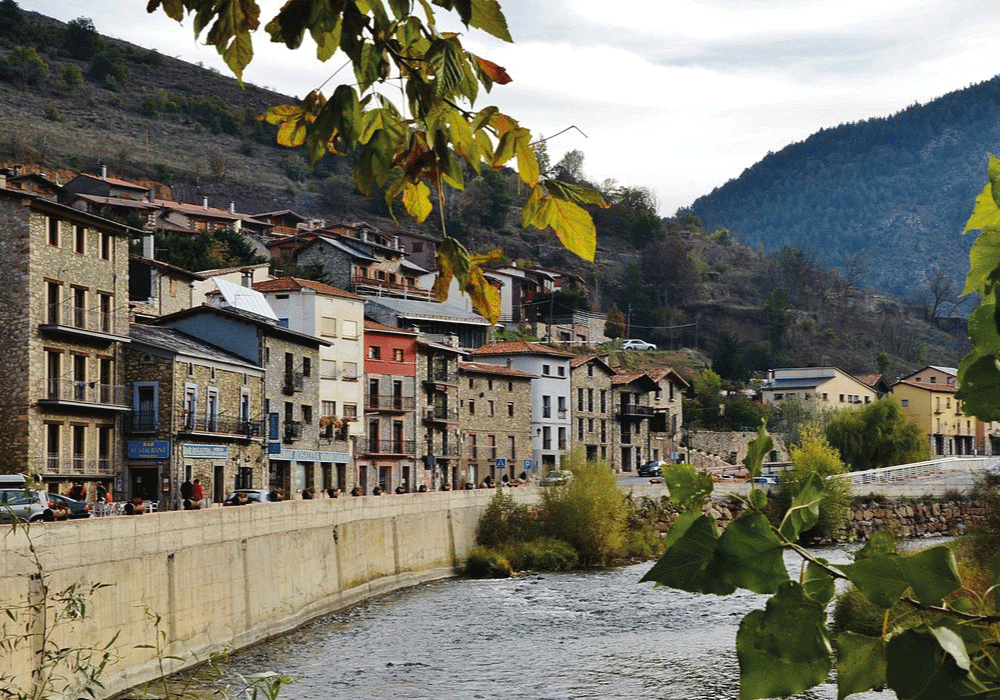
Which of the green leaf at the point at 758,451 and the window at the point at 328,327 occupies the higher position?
the window at the point at 328,327

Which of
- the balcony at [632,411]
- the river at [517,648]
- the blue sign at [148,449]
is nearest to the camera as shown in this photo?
the river at [517,648]

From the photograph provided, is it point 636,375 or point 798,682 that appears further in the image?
point 636,375

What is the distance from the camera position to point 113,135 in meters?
144

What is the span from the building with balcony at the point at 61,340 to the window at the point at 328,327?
1593 cm

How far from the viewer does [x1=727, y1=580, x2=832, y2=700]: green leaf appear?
221 cm

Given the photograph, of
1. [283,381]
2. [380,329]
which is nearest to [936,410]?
[380,329]

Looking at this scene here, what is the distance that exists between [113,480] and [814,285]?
14024 centimetres

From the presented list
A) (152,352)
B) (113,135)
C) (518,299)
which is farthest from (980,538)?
(113,135)

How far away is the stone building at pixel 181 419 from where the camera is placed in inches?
1751

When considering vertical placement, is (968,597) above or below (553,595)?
above

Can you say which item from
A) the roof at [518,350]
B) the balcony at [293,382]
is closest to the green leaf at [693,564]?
the balcony at [293,382]

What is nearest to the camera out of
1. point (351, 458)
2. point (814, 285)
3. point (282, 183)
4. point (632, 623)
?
point (632, 623)

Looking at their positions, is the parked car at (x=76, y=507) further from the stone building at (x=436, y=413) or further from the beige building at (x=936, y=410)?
the beige building at (x=936, y=410)

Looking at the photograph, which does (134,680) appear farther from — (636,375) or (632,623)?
(636,375)
